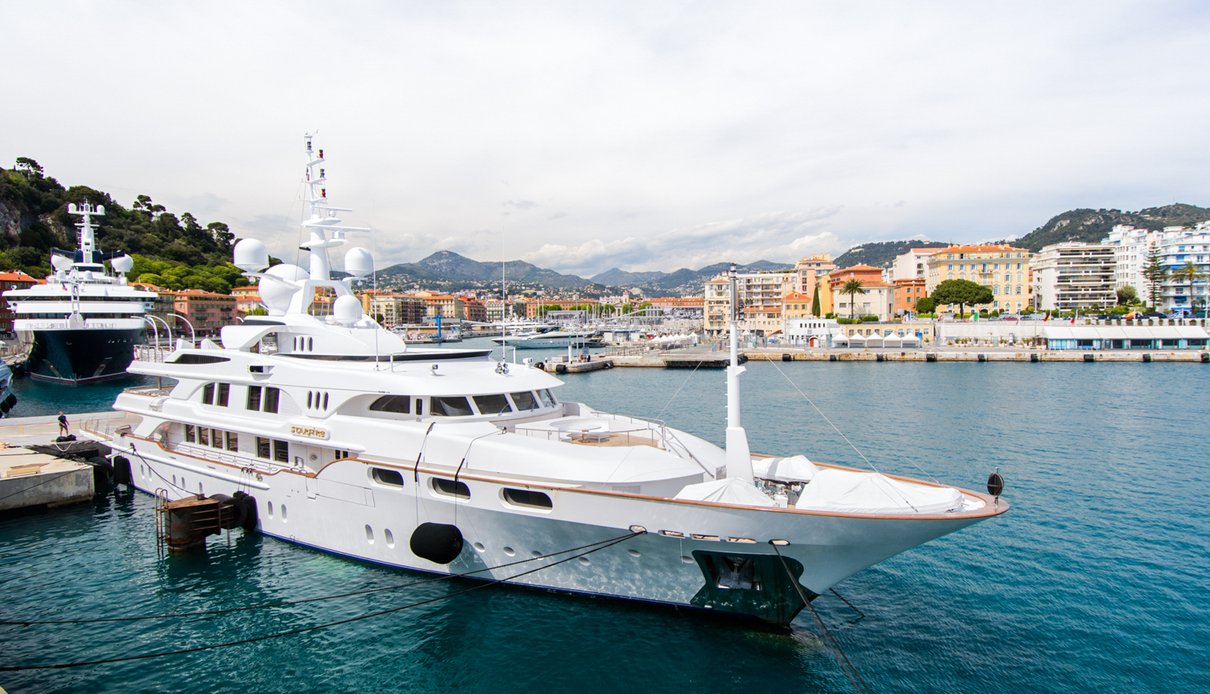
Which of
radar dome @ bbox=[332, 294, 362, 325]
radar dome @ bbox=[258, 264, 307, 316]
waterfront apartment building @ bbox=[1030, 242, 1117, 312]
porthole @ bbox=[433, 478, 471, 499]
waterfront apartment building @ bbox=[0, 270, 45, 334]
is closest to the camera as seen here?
porthole @ bbox=[433, 478, 471, 499]

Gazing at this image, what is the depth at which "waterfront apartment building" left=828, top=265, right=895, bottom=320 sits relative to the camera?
106 metres

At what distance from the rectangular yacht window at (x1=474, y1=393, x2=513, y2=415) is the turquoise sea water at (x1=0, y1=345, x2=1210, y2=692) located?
3.41 m

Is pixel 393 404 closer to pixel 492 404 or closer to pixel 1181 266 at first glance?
pixel 492 404

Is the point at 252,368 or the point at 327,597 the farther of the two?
the point at 252,368

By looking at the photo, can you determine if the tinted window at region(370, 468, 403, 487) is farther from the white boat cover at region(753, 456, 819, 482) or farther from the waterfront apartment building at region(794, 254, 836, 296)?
the waterfront apartment building at region(794, 254, 836, 296)

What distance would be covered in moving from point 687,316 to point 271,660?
7574 inches

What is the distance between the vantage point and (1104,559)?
1359cm

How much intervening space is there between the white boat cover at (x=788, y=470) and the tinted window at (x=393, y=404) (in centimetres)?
699

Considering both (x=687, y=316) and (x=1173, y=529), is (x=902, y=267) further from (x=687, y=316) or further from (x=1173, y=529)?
(x=1173, y=529)

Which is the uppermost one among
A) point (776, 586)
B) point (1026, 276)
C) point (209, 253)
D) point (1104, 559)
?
point (209, 253)

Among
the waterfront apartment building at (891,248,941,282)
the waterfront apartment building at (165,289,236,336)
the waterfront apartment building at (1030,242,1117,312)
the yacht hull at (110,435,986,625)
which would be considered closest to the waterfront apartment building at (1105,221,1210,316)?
the waterfront apartment building at (1030,242,1117,312)

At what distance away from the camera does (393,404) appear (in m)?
13.0

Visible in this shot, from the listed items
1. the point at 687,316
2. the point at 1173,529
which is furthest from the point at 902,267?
the point at 1173,529

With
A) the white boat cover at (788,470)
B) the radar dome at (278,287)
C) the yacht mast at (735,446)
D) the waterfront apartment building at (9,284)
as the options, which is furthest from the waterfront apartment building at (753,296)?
the yacht mast at (735,446)
